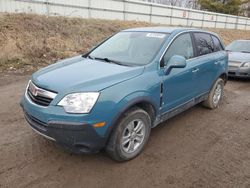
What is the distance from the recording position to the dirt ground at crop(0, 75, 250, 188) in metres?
2.93

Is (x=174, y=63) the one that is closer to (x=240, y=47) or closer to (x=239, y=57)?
(x=239, y=57)

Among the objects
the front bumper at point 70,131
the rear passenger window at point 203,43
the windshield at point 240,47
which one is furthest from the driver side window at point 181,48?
the windshield at point 240,47

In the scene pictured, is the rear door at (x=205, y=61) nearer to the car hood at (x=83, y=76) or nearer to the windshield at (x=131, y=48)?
the windshield at (x=131, y=48)

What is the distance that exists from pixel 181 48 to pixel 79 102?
2214mm

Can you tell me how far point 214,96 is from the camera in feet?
17.8

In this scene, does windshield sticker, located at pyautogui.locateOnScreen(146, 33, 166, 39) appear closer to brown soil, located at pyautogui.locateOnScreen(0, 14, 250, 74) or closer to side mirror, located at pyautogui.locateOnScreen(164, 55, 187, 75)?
side mirror, located at pyautogui.locateOnScreen(164, 55, 187, 75)

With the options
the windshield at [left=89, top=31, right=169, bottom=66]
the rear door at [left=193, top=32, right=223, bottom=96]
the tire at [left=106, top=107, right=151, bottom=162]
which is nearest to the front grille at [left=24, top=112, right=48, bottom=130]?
the tire at [left=106, top=107, right=151, bottom=162]

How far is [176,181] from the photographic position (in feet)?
9.74

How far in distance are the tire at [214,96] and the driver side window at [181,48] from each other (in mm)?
1248

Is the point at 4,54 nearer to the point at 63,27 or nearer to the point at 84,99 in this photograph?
the point at 63,27

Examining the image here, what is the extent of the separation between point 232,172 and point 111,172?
156 centimetres

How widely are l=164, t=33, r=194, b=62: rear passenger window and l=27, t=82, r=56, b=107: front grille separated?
5.88 ft

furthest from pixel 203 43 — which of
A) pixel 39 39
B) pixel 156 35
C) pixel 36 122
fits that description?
pixel 39 39

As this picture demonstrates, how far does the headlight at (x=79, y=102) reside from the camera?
278cm
